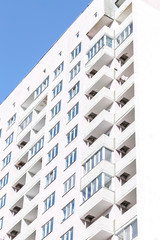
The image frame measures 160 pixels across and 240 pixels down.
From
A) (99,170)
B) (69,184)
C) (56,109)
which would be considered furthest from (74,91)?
(99,170)

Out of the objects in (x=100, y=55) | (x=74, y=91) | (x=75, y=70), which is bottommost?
(x=74, y=91)

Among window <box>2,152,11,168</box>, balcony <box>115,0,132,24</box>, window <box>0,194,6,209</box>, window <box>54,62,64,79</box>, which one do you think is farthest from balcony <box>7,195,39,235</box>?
balcony <box>115,0,132,24</box>

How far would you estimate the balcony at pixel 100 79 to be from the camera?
59222 millimetres

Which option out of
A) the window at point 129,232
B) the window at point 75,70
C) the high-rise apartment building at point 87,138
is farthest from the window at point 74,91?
the window at point 129,232

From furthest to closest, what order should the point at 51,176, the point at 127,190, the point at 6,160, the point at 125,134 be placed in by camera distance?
1. the point at 6,160
2. the point at 51,176
3. the point at 125,134
4. the point at 127,190

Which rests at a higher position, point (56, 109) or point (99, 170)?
point (56, 109)

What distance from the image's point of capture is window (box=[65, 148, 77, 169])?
5703 cm

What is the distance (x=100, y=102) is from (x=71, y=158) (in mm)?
5762

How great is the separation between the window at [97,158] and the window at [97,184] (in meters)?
1.75

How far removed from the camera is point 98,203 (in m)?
50.4

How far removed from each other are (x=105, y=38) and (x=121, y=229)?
21543mm

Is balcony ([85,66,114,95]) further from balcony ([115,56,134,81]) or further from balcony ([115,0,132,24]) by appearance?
balcony ([115,0,132,24])

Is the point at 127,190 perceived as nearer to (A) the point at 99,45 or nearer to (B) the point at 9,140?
(A) the point at 99,45

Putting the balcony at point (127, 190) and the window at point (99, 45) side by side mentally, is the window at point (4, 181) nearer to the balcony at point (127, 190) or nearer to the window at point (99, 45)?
the window at point (99, 45)
